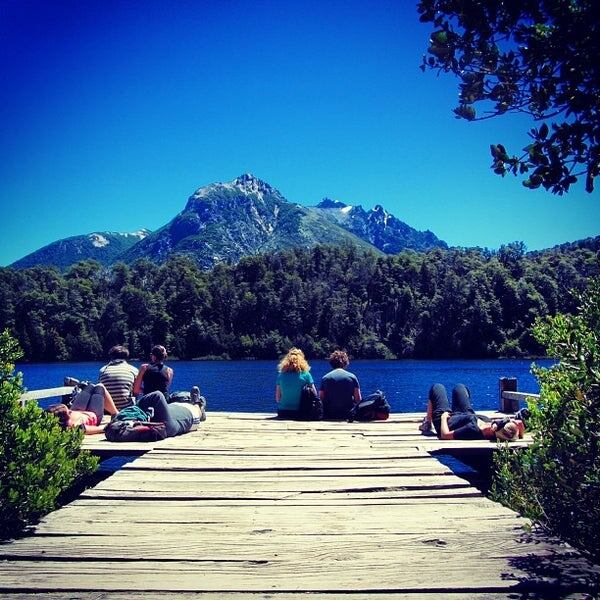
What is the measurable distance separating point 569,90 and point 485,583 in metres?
2.77

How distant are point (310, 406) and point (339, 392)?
0.62 metres

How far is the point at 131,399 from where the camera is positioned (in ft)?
35.5

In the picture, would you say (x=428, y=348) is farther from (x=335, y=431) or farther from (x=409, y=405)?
(x=335, y=431)

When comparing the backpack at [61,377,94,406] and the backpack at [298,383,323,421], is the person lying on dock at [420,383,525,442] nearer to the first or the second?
the backpack at [298,383,323,421]

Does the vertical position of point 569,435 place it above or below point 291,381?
above

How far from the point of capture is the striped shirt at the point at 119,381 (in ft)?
35.1

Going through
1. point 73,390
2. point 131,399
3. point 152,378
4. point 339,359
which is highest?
point 339,359

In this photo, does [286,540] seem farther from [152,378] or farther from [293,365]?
[293,365]

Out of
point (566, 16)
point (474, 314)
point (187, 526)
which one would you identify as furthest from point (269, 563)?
point (474, 314)

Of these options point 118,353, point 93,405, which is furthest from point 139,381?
point 118,353

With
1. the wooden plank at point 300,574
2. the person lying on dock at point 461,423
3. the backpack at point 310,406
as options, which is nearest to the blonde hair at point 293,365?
the backpack at point 310,406

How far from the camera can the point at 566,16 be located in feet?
9.02

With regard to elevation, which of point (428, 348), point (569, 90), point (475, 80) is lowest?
point (428, 348)

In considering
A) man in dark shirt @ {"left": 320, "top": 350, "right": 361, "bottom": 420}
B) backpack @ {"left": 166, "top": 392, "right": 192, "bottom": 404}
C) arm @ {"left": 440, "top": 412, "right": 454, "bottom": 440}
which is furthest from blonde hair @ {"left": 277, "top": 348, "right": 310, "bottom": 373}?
arm @ {"left": 440, "top": 412, "right": 454, "bottom": 440}
